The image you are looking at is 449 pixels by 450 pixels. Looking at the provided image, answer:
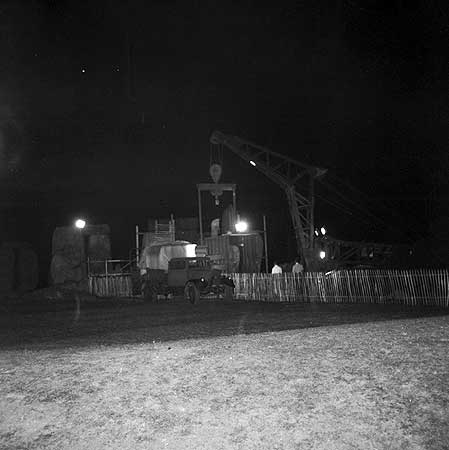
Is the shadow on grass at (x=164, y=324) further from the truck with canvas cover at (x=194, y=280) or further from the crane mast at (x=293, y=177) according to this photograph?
the crane mast at (x=293, y=177)

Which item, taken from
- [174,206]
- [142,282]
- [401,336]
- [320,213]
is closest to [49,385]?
[401,336]

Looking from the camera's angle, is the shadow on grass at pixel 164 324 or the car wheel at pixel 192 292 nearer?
the shadow on grass at pixel 164 324

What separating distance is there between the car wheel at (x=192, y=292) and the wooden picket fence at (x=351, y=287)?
111 inches

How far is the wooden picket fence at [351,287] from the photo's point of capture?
1670cm

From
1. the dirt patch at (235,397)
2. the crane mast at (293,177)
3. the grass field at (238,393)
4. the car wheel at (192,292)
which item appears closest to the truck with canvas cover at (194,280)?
the car wheel at (192,292)

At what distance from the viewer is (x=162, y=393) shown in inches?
255

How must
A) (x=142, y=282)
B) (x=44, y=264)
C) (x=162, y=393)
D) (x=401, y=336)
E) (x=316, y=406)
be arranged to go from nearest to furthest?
1. (x=316, y=406)
2. (x=162, y=393)
3. (x=401, y=336)
4. (x=142, y=282)
5. (x=44, y=264)

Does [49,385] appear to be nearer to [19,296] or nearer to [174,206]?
[19,296]

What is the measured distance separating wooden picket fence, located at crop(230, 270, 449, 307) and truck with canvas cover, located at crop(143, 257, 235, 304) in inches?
48.7

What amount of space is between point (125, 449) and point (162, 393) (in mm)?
1097

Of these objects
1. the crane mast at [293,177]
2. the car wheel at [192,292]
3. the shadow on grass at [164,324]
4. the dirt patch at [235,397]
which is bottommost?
the dirt patch at [235,397]

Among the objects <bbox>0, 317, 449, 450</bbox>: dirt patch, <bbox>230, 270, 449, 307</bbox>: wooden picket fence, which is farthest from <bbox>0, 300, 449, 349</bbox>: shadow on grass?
<bbox>0, 317, 449, 450</bbox>: dirt patch

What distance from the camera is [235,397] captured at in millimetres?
6273

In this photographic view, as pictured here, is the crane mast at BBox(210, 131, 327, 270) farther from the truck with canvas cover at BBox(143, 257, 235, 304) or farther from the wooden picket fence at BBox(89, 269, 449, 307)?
the truck with canvas cover at BBox(143, 257, 235, 304)
